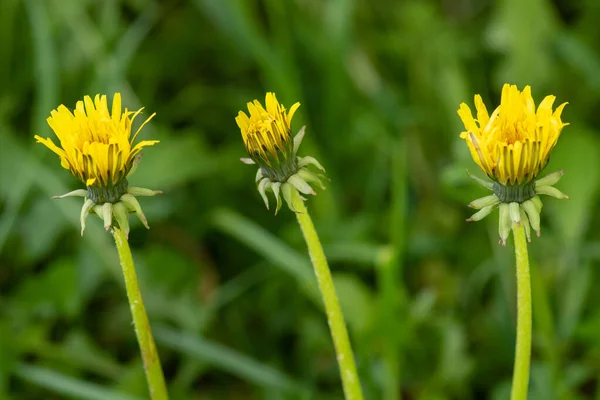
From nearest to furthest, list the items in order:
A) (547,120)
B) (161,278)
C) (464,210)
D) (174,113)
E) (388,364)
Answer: (547,120), (388,364), (161,278), (464,210), (174,113)

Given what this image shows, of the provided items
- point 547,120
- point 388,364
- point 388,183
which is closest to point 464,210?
point 388,183

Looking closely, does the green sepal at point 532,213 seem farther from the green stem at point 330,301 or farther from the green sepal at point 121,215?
the green sepal at point 121,215

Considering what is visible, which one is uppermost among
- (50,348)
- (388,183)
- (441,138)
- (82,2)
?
(82,2)

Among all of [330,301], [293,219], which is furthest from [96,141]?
[293,219]

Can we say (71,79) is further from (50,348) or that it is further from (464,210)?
(464,210)

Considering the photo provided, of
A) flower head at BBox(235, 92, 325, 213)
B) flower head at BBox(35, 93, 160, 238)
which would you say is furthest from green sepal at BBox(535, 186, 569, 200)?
flower head at BBox(35, 93, 160, 238)

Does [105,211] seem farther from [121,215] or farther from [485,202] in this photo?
[485,202]

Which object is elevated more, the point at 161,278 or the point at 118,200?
the point at 161,278
